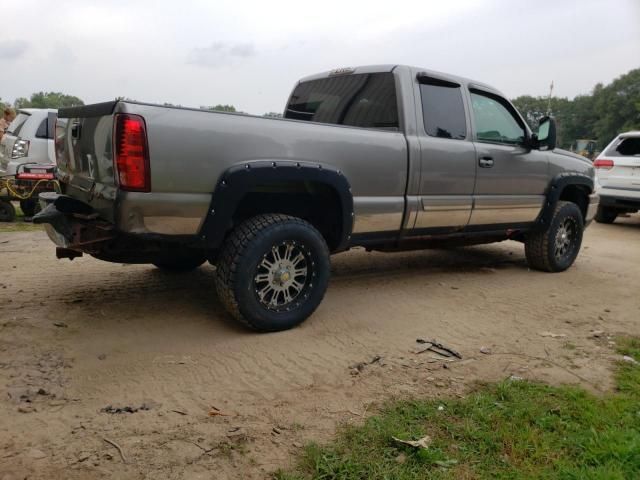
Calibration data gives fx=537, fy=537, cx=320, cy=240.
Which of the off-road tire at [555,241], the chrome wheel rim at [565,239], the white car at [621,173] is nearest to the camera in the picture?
the off-road tire at [555,241]

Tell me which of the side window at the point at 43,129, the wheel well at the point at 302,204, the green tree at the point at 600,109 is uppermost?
the green tree at the point at 600,109

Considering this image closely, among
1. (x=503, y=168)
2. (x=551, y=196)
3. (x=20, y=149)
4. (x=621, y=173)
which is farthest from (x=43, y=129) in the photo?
(x=621, y=173)

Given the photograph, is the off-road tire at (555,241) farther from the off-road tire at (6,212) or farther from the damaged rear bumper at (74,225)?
the off-road tire at (6,212)

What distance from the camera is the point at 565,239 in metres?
6.14

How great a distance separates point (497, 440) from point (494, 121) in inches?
138

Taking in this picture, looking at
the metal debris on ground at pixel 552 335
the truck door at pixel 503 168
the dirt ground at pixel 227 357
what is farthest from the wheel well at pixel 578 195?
the metal debris on ground at pixel 552 335

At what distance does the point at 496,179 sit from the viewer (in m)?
5.10

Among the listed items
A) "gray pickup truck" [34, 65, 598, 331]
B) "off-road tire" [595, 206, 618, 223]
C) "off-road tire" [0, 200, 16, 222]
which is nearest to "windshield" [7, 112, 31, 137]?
"off-road tire" [0, 200, 16, 222]

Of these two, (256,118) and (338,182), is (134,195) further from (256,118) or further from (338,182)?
(338,182)

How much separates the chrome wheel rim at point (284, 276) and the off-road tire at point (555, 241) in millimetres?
3249

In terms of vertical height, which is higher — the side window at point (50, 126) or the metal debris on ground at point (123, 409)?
the side window at point (50, 126)

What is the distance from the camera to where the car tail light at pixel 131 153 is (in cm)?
302

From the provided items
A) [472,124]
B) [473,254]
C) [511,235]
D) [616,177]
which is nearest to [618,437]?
[472,124]

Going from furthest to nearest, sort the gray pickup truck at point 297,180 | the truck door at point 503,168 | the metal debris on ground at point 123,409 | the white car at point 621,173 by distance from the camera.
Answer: the white car at point 621,173
the truck door at point 503,168
the gray pickup truck at point 297,180
the metal debris on ground at point 123,409
